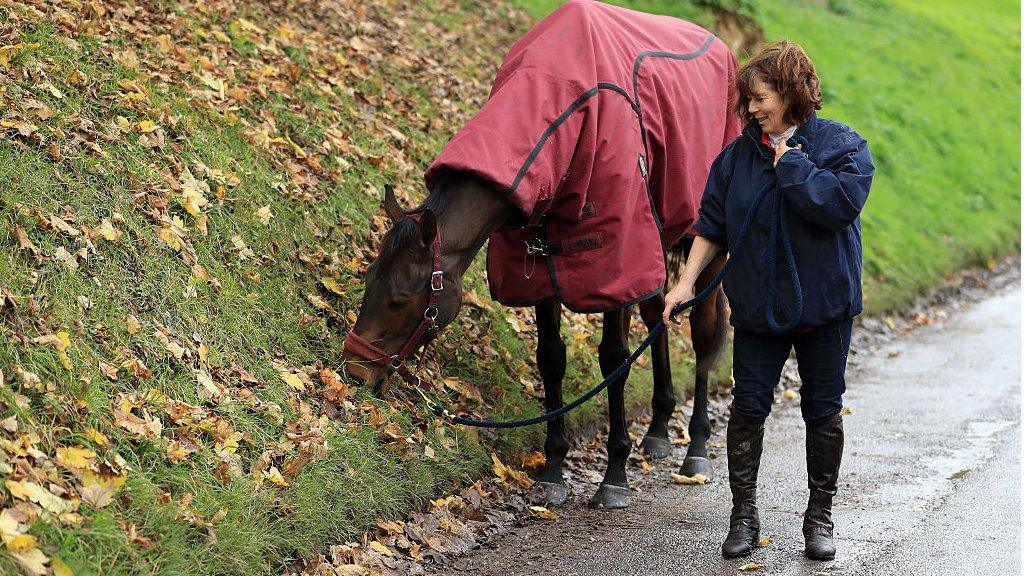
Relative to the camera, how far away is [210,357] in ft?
16.8

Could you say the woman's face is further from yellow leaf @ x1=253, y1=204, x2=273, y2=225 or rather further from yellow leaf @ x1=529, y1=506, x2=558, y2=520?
yellow leaf @ x1=253, y1=204, x2=273, y2=225

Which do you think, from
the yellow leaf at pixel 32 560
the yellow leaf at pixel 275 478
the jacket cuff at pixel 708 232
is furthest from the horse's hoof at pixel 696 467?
the yellow leaf at pixel 32 560

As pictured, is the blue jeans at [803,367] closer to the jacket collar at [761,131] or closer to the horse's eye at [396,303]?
the jacket collar at [761,131]

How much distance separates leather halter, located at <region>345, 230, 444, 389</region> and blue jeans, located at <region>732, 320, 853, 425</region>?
53.4 inches

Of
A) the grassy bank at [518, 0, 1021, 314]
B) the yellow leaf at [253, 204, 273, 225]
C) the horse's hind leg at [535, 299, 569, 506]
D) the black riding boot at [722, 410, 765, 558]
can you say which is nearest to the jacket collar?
the black riding boot at [722, 410, 765, 558]

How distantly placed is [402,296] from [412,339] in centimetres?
24

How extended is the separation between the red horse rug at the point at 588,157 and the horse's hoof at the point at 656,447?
1288mm

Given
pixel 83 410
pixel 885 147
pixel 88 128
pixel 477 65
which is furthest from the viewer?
pixel 885 147

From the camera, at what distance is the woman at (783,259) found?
14.3 feet

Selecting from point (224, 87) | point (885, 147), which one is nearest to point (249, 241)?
point (224, 87)

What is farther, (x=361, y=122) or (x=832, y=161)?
(x=361, y=122)

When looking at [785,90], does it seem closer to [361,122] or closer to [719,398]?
[719,398]

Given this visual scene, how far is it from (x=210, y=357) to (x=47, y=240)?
893 millimetres

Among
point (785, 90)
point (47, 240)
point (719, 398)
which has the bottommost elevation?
point (719, 398)
